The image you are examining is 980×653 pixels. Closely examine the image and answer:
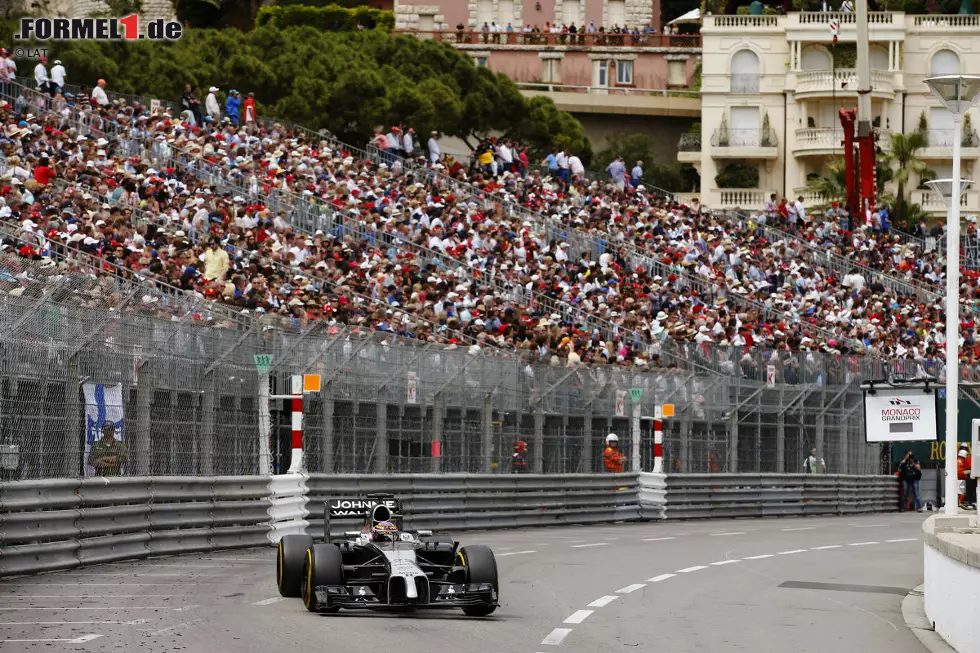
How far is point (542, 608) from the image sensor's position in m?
15.5

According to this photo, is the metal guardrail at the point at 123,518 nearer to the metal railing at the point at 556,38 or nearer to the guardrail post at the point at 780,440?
the guardrail post at the point at 780,440

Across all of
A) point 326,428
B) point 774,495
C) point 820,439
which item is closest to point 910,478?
point 820,439

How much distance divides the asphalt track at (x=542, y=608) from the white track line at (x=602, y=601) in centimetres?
2

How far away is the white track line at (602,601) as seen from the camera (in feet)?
52.0

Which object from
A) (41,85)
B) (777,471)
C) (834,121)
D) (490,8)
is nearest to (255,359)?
(777,471)

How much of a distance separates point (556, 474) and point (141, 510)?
34.0 ft

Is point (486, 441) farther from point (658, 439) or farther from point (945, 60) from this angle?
point (945, 60)

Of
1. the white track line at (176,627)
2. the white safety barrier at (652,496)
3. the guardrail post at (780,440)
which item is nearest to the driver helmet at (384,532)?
the white track line at (176,627)

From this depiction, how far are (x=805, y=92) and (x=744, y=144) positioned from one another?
337 centimetres

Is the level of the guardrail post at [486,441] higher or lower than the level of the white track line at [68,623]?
higher

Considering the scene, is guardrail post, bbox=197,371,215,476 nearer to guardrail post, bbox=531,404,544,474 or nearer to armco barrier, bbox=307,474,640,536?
armco barrier, bbox=307,474,640,536

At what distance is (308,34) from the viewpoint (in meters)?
64.7

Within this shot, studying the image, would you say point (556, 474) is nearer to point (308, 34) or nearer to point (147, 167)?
point (147, 167)

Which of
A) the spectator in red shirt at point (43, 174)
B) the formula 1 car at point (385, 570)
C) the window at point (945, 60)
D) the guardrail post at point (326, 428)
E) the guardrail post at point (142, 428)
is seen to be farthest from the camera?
the window at point (945, 60)
